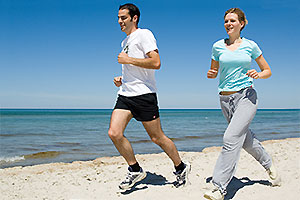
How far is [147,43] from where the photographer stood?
3.52 metres

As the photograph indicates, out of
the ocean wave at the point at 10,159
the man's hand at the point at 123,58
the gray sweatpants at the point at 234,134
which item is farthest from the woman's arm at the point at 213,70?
the ocean wave at the point at 10,159

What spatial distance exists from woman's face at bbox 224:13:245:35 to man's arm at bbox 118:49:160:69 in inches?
31.1

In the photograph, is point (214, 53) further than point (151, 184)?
No

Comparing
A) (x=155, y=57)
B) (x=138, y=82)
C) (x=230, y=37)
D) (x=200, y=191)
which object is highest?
(x=230, y=37)

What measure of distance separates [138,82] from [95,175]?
1810 mm

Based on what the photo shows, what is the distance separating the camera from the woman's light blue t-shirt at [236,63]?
333 centimetres

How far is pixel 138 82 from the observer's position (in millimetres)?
3588

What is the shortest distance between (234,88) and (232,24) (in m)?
0.66

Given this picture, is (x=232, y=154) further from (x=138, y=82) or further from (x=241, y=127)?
(x=138, y=82)

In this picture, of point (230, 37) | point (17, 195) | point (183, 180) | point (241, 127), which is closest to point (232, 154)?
point (241, 127)

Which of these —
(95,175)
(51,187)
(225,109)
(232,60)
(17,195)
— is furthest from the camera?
(95,175)

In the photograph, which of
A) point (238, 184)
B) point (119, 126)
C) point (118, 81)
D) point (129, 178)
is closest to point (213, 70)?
point (118, 81)

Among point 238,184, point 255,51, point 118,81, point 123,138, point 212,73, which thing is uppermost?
point 255,51

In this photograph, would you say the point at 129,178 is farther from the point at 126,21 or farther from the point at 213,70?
the point at 126,21
